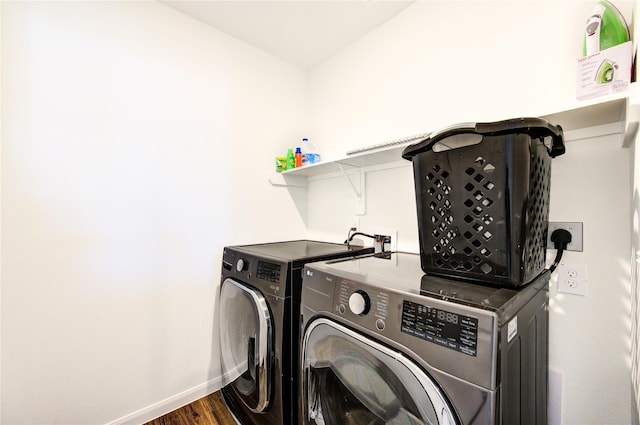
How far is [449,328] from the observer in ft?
2.21

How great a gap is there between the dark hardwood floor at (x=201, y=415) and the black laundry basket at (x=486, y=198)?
1583 mm

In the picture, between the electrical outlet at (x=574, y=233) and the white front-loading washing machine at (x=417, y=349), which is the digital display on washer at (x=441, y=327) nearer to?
the white front-loading washing machine at (x=417, y=349)

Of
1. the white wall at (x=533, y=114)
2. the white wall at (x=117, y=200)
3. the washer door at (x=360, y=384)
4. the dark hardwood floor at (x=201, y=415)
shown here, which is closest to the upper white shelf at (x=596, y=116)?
the white wall at (x=533, y=114)

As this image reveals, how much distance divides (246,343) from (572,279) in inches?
61.9

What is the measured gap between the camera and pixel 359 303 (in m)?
0.87

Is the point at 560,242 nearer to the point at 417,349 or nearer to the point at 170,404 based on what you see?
the point at 417,349

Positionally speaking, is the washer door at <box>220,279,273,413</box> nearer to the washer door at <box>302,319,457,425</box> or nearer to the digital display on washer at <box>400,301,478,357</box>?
the washer door at <box>302,319,457,425</box>

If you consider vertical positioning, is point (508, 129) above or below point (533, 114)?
below

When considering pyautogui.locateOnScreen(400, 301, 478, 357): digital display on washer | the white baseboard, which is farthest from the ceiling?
the white baseboard

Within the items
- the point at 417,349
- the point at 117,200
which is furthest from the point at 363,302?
the point at 117,200

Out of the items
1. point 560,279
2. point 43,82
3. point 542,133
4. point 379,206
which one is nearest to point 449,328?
point 542,133

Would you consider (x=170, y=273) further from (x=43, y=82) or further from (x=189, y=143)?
(x=43, y=82)

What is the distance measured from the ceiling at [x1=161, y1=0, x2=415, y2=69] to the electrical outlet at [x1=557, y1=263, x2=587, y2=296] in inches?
67.6

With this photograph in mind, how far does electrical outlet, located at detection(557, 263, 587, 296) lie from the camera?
41.9 inches
